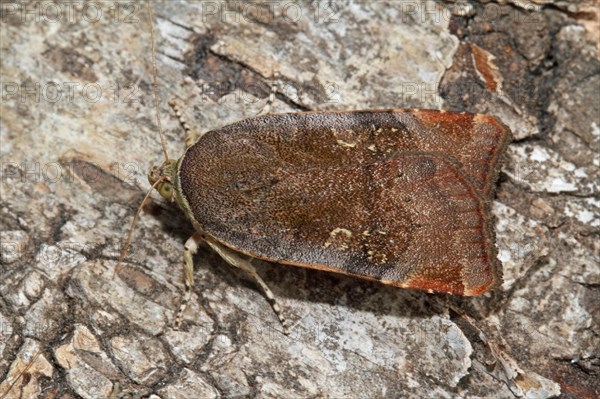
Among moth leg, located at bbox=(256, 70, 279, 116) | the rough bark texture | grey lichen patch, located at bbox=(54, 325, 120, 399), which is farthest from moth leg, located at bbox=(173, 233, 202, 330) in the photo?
moth leg, located at bbox=(256, 70, 279, 116)

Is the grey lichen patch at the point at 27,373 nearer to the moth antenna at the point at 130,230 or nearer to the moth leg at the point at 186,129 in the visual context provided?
the moth antenna at the point at 130,230

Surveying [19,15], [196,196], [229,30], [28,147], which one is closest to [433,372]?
[196,196]

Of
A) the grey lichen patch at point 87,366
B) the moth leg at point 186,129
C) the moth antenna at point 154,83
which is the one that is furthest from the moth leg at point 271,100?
the grey lichen patch at point 87,366

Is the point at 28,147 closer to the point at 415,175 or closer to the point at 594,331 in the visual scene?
the point at 415,175

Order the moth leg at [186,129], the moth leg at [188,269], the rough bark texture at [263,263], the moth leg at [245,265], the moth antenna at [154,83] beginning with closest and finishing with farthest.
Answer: the rough bark texture at [263,263] < the moth leg at [188,269] < the moth leg at [245,265] < the moth antenna at [154,83] < the moth leg at [186,129]

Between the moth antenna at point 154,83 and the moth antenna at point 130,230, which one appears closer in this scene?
the moth antenna at point 130,230

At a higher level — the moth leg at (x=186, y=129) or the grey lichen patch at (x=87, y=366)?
the moth leg at (x=186, y=129)

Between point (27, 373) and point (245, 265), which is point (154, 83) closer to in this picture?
point (245, 265)

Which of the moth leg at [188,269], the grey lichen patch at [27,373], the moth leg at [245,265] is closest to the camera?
the grey lichen patch at [27,373]
